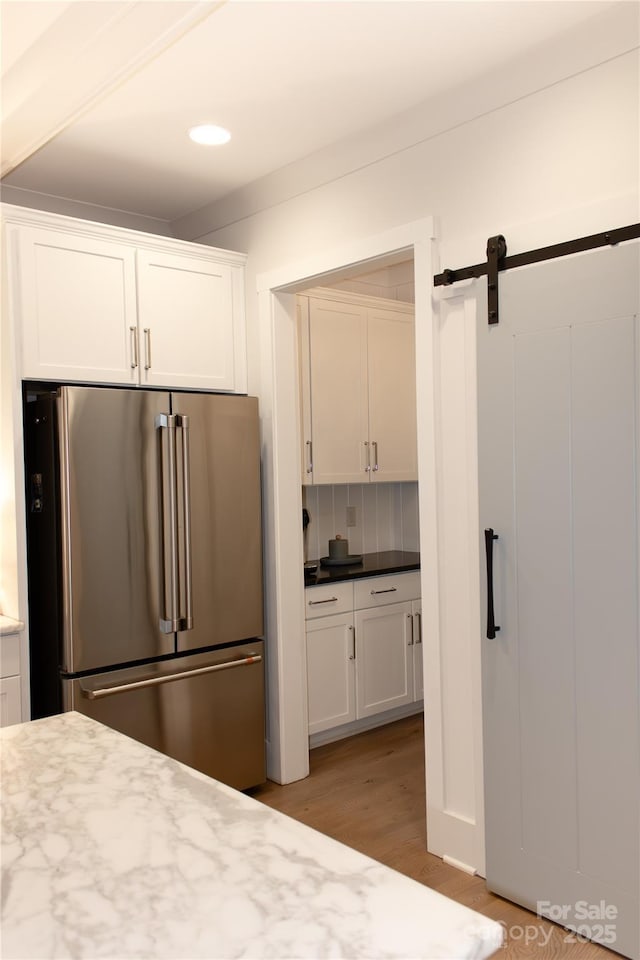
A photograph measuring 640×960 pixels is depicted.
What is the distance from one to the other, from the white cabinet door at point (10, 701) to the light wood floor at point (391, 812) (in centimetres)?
110

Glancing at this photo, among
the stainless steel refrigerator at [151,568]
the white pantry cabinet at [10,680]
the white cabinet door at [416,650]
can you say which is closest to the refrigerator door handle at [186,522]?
the stainless steel refrigerator at [151,568]

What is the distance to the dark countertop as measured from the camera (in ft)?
12.7

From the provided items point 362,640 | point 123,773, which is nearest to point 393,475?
point 362,640

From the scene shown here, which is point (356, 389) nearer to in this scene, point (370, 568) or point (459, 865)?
point (370, 568)

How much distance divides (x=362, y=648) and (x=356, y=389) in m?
1.41

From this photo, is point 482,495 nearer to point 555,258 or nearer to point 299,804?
point 555,258

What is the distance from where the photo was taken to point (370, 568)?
4.16m

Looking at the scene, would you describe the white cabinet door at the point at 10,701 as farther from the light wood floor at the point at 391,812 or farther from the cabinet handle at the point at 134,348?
the cabinet handle at the point at 134,348

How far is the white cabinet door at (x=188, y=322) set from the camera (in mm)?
3229

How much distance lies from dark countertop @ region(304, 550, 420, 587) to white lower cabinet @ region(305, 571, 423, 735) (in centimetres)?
4

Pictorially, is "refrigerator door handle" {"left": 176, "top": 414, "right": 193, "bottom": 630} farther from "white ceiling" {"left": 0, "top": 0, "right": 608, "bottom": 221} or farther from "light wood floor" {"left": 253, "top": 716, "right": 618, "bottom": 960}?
"white ceiling" {"left": 0, "top": 0, "right": 608, "bottom": 221}

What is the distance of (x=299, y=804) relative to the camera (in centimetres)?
326

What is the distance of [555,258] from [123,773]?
1.89m

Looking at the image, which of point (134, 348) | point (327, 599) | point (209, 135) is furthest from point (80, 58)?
point (327, 599)
